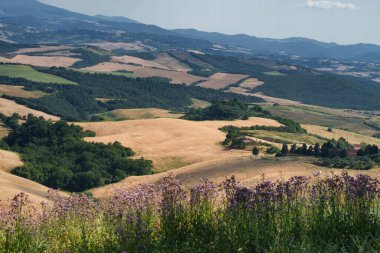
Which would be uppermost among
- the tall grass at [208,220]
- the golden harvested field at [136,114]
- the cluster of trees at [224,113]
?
the tall grass at [208,220]

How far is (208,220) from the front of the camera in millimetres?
14203

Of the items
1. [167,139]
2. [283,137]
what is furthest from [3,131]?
[283,137]

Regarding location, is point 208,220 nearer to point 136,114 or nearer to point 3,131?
point 3,131

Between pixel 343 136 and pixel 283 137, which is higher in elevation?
pixel 283 137

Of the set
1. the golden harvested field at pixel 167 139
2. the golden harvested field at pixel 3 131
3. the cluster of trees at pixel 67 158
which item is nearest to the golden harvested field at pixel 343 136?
the golden harvested field at pixel 167 139

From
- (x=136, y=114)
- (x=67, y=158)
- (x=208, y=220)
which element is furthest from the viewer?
(x=136, y=114)

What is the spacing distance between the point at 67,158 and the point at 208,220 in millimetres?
94738

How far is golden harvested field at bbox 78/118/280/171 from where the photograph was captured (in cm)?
10312

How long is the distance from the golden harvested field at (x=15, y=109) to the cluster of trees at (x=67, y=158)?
27.4 m

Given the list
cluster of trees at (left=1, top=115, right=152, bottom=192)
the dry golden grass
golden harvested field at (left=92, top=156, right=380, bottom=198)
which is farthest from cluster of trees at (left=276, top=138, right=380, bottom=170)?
the dry golden grass

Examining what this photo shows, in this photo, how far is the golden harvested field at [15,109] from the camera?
161 m

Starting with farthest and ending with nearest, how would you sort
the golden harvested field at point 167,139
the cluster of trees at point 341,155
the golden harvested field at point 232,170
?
1. the golden harvested field at point 167,139
2. the cluster of trees at point 341,155
3. the golden harvested field at point 232,170

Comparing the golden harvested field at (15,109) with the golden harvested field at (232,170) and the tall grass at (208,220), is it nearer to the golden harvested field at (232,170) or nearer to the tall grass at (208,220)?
the golden harvested field at (232,170)

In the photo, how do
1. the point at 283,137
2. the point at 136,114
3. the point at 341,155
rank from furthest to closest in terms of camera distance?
the point at 136,114, the point at 283,137, the point at 341,155
